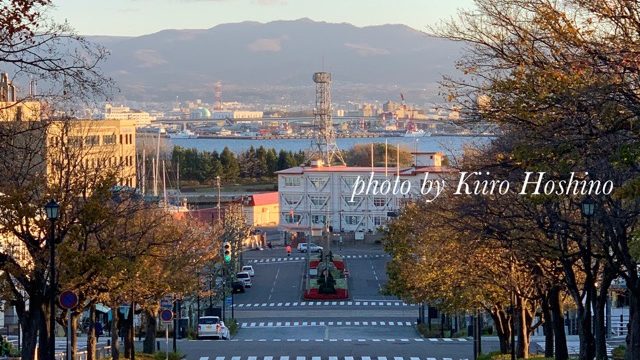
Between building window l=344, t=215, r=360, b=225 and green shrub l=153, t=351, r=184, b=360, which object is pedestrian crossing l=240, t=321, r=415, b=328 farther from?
building window l=344, t=215, r=360, b=225

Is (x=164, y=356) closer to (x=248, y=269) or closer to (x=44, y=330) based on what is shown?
(x=44, y=330)

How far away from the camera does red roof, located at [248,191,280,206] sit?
10864cm

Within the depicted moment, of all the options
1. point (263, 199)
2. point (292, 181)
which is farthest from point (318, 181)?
point (263, 199)

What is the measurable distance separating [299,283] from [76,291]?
51.4m

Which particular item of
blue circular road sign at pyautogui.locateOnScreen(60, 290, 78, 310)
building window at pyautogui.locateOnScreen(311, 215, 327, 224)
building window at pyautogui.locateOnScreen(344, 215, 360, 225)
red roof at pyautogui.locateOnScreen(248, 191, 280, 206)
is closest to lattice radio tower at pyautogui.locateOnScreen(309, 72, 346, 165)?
red roof at pyautogui.locateOnScreen(248, 191, 280, 206)

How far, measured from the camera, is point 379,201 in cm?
10119

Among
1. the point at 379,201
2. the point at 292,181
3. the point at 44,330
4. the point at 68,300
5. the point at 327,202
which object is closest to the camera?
the point at 68,300

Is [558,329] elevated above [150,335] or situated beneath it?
elevated above

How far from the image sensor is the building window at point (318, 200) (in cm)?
10356

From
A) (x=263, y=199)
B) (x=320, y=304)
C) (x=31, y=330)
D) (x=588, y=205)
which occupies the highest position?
(x=588, y=205)

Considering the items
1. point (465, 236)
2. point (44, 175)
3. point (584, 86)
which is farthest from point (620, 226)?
point (44, 175)

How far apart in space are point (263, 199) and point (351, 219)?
11.4 metres

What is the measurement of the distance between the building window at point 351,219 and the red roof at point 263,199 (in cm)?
860

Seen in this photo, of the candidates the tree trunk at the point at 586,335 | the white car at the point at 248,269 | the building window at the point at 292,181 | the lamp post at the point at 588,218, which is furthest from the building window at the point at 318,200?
the lamp post at the point at 588,218
